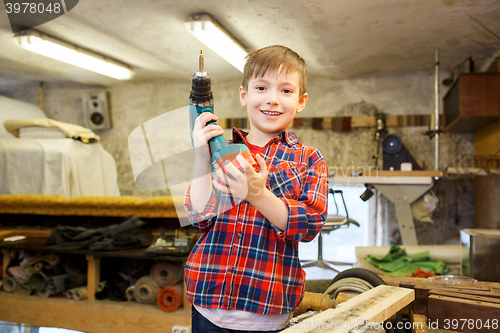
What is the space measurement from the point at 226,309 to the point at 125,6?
9.74ft

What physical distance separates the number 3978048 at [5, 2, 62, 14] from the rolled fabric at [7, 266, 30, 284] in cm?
209

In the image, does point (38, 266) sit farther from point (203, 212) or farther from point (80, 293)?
point (203, 212)

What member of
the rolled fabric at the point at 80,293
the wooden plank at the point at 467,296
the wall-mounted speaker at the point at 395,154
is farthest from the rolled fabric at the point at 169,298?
the wall-mounted speaker at the point at 395,154

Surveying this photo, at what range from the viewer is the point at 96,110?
5711mm

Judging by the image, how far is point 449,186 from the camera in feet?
14.8

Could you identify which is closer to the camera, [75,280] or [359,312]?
[359,312]

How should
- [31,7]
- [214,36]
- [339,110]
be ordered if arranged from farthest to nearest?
1. [339,110]
2. [214,36]
3. [31,7]

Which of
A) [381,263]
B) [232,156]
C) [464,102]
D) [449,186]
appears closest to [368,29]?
[464,102]

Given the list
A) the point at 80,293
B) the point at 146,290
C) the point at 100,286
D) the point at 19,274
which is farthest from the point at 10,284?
the point at 146,290

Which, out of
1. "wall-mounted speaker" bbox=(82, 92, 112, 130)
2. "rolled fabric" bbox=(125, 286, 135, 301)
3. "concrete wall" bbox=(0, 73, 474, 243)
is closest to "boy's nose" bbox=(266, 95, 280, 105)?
"rolled fabric" bbox=(125, 286, 135, 301)

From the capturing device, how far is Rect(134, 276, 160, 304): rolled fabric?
2070 mm

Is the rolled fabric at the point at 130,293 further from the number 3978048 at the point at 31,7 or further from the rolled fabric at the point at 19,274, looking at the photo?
the number 3978048 at the point at 31,7

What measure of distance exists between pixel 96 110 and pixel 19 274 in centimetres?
386

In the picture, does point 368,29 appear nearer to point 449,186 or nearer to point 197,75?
point 449,186
